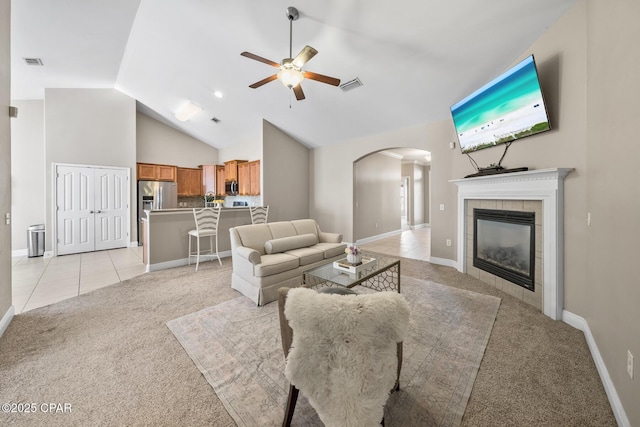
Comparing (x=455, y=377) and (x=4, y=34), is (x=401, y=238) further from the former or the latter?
(x=4, y=34)

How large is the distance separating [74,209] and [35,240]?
87 cm

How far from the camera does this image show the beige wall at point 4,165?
2318 mm

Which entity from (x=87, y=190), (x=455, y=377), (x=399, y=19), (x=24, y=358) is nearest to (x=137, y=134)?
(x=87, y=190)

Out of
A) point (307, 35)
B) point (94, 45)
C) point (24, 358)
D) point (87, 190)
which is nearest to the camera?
point (24, 358)

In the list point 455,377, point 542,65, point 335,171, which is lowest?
point 455,377

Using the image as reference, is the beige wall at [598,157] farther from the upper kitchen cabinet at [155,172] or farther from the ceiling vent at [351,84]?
the upper kitchen cabinet at [155,172]

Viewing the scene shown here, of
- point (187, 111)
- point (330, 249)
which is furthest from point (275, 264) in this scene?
point (187, 111)

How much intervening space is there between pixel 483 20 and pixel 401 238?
5593mm

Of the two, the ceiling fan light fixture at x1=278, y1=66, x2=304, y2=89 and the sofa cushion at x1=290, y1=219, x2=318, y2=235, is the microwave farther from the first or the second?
the ceiling fan light fixture at x1=278, y1=66, x2=304, y2=89

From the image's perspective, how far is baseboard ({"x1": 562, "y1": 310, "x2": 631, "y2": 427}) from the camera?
1342mm

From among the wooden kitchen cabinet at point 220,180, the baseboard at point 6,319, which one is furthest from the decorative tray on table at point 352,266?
the wooden kitchen cabinet at point 220,180

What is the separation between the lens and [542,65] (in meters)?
2.72

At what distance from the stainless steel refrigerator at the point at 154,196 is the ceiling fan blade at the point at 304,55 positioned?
587 centimetres

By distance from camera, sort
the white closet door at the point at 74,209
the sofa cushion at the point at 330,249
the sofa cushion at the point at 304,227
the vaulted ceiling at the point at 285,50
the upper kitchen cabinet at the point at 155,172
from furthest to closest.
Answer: the upper kitchen cabinet at the point at 155,172 → the white closet door at the point at 74,209 → the sofa cushion at the point at 304,227 → the sofa cushion at the point at 330,249 → the vaulted ceiling at the point at 285,50
